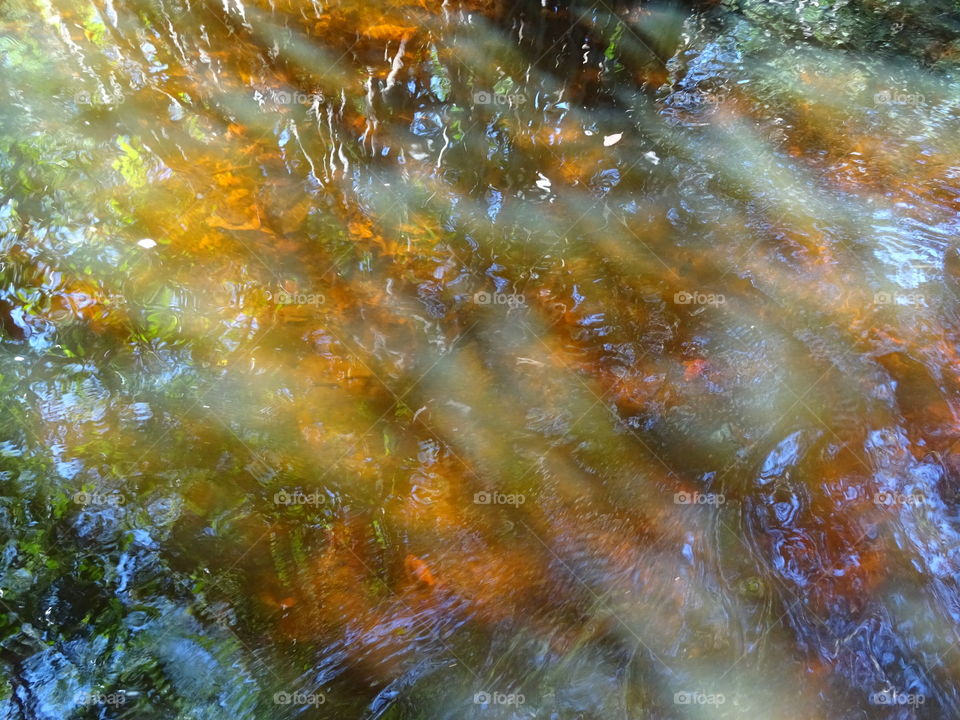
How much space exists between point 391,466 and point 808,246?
8.76 feet

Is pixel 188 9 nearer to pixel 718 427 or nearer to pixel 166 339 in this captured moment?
pixel 166 339

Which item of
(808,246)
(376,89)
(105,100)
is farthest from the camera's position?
(376,89)

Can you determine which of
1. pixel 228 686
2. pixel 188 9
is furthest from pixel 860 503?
pixel 188 9

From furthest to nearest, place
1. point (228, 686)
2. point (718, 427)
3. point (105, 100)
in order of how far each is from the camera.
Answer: point (105, 100) → point (718, 427) → point (228, 686)

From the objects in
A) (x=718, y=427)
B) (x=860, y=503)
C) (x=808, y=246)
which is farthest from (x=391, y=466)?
(x=808, y=246)

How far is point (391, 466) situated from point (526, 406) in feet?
2.43

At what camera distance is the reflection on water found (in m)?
2.65

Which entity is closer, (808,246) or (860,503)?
(860,503)

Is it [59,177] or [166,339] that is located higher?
[59,177]

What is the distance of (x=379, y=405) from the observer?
323 cm

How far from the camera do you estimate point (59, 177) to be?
3.79 meters

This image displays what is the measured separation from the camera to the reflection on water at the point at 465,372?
104 inches

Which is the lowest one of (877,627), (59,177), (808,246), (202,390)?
(877,627)

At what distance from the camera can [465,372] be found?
11.0 ft
